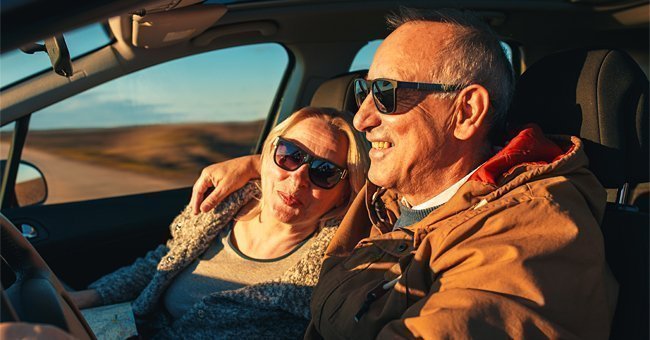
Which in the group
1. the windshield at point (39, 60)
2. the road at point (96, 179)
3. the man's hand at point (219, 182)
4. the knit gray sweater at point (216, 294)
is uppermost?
the windshield at point (39, 60)

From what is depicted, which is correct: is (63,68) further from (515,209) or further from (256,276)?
(515,209)

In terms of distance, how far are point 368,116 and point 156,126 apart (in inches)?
148

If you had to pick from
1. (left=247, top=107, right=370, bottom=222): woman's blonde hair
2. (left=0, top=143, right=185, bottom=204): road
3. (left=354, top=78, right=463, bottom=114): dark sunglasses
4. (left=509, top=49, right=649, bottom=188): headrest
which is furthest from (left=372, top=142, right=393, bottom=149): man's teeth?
(left=0, top=143, right=185, bottom=204): road

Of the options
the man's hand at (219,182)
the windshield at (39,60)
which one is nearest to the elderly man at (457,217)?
the man's hand at (219,182)

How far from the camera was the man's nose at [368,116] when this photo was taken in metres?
2.26

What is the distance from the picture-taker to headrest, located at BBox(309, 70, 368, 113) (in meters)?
3.18

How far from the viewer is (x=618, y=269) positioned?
1923 mm

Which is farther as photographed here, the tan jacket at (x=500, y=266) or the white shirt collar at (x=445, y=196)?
the white shirt collar at (x=445, y=196)

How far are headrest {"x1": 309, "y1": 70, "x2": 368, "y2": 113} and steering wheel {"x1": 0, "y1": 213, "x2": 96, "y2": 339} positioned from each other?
1.71 meters

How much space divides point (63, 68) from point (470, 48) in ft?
3.75

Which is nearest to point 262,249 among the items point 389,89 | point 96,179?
point 389,89

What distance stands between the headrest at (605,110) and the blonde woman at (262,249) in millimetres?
726

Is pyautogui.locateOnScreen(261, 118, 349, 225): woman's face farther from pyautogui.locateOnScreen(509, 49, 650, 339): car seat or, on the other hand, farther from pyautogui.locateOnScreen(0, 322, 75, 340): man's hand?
pyautogui.locateOnScreen(0, 322, 75, 340): man's hand

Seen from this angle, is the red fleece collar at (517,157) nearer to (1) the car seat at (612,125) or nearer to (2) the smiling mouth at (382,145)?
(1) the car seat at (612,125)
